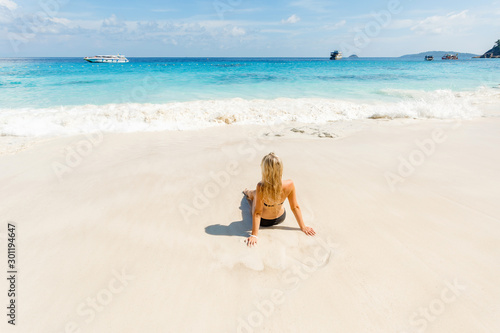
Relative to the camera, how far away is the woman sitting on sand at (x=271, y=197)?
116 inches

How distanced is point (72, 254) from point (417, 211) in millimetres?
4777

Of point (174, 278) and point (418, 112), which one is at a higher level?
point (418, 112)

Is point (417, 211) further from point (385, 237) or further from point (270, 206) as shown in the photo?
point (270, 206)

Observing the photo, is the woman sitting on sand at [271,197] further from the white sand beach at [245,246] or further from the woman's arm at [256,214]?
the white sand beach at [245,246]

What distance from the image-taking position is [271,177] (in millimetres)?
3004

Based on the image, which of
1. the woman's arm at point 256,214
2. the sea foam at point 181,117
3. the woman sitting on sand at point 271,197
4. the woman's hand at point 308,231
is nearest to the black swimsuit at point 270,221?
the woman sitting on sand at point 271,197

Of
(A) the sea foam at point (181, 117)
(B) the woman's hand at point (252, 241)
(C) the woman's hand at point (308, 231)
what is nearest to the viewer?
(B) the woman's hand at point (252, 241)

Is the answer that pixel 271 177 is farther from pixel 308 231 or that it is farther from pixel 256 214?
pixel 308 231

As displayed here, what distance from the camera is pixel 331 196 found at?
420cm

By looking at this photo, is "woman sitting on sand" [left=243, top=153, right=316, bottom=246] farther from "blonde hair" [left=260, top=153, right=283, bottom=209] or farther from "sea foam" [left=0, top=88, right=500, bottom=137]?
"sea foam" [left=0, top=88, right=500, bottom=137]

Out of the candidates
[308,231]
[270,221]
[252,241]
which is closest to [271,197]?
[270,221]

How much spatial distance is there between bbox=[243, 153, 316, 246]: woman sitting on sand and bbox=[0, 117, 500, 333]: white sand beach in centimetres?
15

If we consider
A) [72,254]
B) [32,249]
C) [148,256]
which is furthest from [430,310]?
[32,249]

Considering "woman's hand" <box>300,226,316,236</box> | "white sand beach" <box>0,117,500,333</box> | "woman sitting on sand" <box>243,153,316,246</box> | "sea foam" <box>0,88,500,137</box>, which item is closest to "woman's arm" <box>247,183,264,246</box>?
"woman sitting on sand" <box>243,153,316,246</box>
